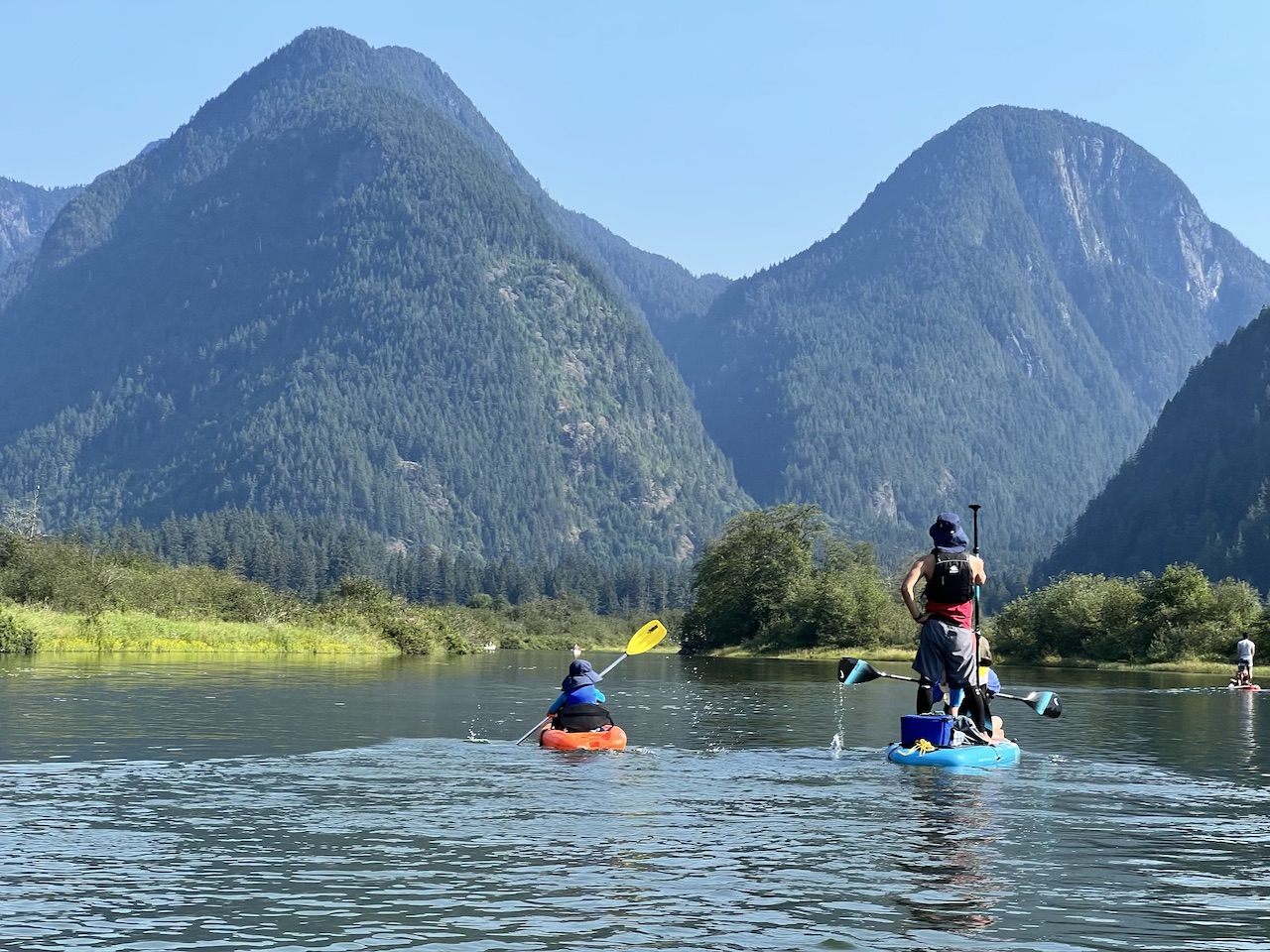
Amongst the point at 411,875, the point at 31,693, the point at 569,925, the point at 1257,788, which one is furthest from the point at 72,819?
the point at 31,693

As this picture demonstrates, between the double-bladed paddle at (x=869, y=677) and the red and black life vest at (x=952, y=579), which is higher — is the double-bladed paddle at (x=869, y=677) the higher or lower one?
the lower one

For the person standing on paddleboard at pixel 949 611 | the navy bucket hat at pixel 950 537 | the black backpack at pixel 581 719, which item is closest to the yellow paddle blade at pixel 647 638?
the black backpack at pixel 581 719

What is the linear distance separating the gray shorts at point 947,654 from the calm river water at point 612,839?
1.76 m

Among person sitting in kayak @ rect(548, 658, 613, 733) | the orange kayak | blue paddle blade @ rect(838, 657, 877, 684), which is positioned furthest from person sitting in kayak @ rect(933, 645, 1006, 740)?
person sitting in kayak @ rect(548, 658, 613, 733)

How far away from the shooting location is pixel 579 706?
3491 centimetres

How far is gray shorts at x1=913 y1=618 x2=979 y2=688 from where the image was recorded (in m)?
30.1

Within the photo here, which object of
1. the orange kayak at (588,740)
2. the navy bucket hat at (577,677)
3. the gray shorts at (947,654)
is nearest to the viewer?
the gray shorts at (947,654)

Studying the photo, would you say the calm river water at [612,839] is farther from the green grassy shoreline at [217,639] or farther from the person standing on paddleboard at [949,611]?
the green grassy shoreline at [217,639]

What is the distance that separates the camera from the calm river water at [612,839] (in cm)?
1641

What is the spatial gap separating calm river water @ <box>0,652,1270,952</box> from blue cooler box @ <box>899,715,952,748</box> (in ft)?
2.21

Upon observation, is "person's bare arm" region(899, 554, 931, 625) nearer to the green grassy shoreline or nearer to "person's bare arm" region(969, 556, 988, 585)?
"person's bare arm" region(969, 556, 988, 585)

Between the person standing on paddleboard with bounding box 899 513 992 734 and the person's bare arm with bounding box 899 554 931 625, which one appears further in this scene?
the person standing on paddleboard with bounding box 899 513 992 734

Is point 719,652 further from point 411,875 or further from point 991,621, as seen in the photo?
point 411,875

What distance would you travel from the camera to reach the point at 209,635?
99.6m
